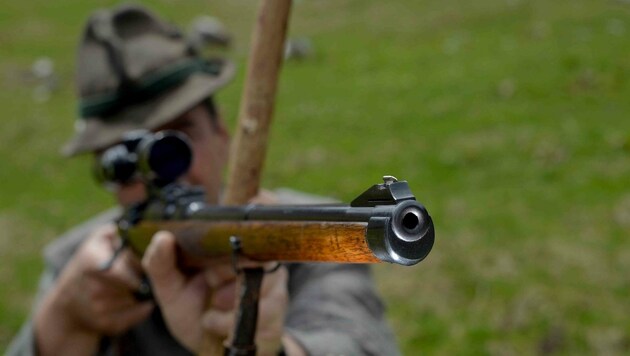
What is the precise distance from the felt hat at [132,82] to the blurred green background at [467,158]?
3.91 metres

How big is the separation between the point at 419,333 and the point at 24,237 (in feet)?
22.4

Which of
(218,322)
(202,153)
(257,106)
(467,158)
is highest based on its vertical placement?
Result: (467,158)

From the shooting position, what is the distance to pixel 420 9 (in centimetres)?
2619

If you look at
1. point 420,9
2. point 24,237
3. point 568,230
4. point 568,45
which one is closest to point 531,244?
point 568,230

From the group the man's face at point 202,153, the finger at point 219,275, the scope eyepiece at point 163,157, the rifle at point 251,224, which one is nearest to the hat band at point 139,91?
the man's face at point 202,153

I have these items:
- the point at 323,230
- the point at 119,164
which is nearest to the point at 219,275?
the point at 119,164

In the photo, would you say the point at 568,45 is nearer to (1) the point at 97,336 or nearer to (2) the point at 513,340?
(2) the point at 513,340

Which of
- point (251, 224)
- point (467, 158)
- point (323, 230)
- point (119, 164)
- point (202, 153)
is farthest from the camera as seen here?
point (467, 158)

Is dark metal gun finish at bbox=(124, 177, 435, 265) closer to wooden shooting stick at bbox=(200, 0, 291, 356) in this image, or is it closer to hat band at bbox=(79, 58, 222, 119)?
wooden shooting stick at bbox=(200, 0, 291, 356)

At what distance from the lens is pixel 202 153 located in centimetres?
423

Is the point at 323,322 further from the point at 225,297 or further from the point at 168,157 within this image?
the point at 168,157

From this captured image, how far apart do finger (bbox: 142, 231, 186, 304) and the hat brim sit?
1.27 metres

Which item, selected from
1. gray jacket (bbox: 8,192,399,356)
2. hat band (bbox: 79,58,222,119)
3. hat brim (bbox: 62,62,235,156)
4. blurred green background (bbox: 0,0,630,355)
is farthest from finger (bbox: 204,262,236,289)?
blurred green background (bbox: 0,0,630,355)

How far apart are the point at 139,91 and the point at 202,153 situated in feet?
1.78
